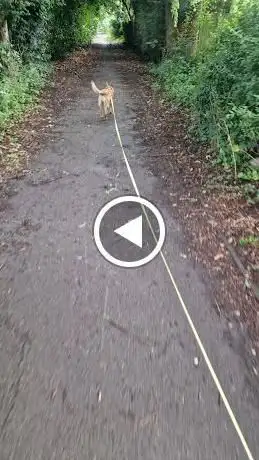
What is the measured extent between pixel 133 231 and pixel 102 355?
6.01 ft

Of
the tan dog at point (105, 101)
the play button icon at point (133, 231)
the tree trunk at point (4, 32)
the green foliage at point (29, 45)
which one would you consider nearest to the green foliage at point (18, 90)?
the green foliage at point (29, 45)

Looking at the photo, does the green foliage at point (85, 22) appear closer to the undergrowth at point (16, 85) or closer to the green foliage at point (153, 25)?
the green foliage at point (153, 25)

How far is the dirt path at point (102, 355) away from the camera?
288 centimetres

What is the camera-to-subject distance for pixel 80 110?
1166cm

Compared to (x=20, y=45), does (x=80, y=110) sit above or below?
below

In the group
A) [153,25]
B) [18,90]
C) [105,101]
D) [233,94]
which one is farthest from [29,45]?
[233,94]

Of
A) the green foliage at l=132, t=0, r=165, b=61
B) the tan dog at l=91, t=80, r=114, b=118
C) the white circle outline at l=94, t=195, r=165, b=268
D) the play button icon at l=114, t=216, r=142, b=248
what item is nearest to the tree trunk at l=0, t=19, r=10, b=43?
the tan dog at l=91, t=80, r=114, b=118

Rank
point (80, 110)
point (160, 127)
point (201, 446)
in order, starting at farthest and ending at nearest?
point (80, 110) → point (160, 127) → point (201, 446)

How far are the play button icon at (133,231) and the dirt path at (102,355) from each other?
0.36m

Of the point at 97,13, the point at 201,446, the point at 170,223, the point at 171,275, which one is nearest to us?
the point at 201,446

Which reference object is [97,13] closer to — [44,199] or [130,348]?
[44,199]

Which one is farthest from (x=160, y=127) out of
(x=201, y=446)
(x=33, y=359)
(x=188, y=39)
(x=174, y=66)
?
(x=201, y=446)

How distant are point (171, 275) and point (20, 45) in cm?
1285

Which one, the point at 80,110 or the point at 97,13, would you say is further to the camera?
the point at 97,13
